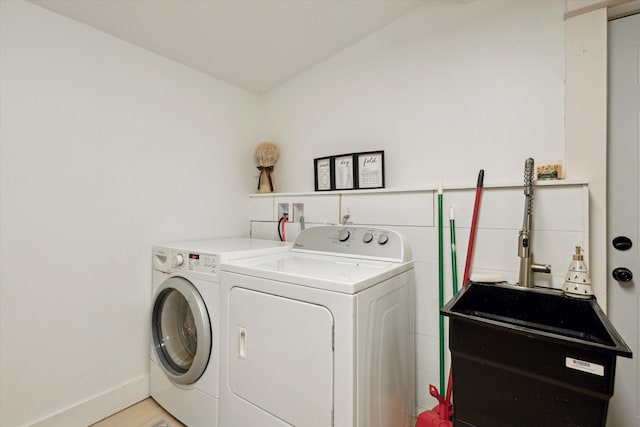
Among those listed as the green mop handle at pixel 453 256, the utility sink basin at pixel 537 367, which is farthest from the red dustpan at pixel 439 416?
the green mop handle at pixel 453 256

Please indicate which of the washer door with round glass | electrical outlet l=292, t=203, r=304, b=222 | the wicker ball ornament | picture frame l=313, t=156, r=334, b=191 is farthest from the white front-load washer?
the wicker ball ornament

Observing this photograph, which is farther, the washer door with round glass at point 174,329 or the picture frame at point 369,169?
the picture frame at point 369,169

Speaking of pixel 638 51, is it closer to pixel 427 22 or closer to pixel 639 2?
pixel 639 2

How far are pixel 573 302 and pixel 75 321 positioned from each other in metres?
2.46

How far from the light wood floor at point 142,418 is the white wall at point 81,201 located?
6 centimetres

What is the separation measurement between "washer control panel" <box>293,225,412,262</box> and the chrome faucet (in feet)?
1.66

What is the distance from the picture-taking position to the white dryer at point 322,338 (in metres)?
1.02

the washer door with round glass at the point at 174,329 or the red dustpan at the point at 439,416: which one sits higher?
the washer door with round glass at the point at 174,329

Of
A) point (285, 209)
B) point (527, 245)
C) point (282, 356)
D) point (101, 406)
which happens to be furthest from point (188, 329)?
point (527, 245)

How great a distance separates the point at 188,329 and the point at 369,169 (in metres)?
1.56

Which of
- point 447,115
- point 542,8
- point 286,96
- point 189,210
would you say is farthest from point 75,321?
point 542,8

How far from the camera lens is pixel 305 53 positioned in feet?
7.08

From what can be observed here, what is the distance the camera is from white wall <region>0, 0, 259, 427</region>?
1.45m

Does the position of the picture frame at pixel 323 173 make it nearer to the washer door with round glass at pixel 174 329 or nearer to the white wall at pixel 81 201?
the white wall at pixel 81 201
